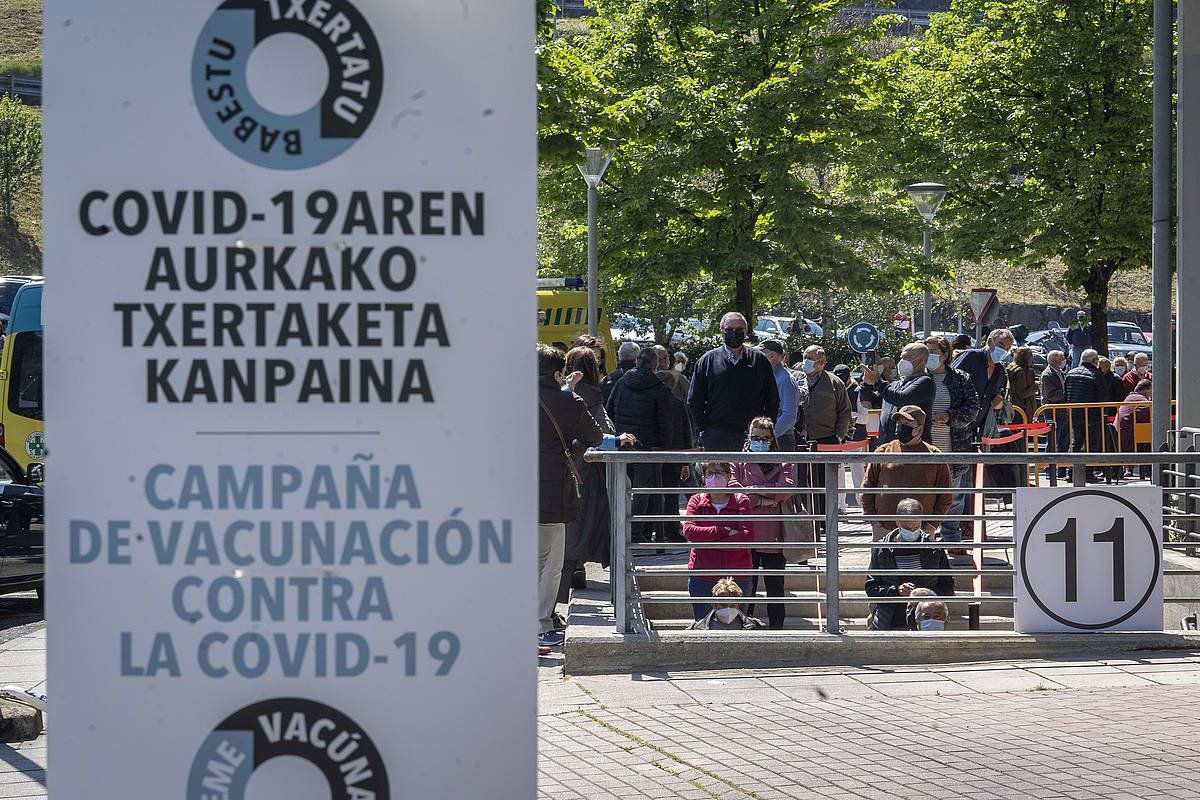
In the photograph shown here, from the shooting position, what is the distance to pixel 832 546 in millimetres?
8672

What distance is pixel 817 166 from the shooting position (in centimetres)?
2930

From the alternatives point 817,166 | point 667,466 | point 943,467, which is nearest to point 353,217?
point 943,467

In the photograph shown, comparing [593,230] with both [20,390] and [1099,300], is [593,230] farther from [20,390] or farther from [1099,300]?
[1099,300]

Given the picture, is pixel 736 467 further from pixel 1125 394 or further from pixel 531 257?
pixel 1125 394

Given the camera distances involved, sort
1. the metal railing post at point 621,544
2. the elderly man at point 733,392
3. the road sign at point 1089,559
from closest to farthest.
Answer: the metal railing post at point 621,544 < the road sign at point 1089,559 < the elderly man at point 733,392

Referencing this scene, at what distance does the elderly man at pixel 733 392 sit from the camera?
11.5m

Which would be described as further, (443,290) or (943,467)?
(943,467)

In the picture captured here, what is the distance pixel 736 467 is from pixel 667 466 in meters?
2.44

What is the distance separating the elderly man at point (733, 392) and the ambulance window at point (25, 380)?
9392 millimetres

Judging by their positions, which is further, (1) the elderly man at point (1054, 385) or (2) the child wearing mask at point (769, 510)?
(1) the elderly man at point (1054, 385)

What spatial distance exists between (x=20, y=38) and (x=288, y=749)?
9952 cm

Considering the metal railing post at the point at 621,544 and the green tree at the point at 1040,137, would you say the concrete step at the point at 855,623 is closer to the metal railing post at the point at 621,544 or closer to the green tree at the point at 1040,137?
the metal railing post at the point at 621,544

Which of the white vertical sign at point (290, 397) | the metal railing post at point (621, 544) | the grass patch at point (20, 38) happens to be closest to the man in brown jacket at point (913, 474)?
the metal railing post at point (621, 544)

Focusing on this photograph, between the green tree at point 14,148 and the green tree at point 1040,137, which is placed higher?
the green tree at point 14,148
